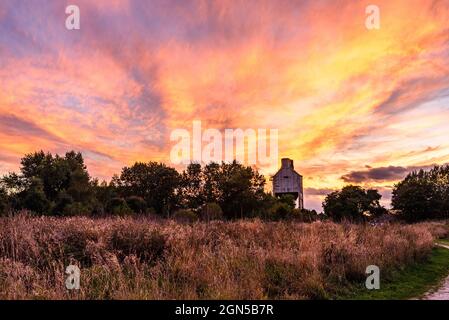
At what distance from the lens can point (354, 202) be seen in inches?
2753

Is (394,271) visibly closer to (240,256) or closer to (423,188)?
(240,256)

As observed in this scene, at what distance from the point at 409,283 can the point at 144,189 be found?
5879 centimetres

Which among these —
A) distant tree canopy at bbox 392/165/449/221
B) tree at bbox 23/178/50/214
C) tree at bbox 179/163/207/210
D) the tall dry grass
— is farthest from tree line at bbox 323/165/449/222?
the tall dry grass

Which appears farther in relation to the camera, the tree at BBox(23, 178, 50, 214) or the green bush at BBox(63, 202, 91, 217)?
the tree at BBox(23, 178, 50, 214)

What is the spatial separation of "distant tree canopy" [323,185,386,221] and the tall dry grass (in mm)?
57230

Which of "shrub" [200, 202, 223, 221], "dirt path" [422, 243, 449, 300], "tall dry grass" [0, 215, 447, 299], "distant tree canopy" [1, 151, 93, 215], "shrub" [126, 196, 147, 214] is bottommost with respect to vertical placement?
"dirt path" [422, 243, 449, 300]

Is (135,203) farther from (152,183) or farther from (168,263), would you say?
(152,183)

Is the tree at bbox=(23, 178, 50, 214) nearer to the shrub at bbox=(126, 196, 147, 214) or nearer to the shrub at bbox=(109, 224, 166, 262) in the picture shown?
the shrub at bbox=(126, 196, 147, 214)

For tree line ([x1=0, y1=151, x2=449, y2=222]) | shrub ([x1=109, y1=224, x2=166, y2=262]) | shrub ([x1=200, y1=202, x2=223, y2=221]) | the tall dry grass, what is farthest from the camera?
tree line ([x1=0, y1=151, x2=449, y2=222])

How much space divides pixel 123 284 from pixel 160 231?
438 centimetres

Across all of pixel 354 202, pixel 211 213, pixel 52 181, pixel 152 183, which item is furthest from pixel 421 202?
pixel 52 181

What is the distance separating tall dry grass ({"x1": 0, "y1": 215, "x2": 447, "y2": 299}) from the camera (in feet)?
25.0

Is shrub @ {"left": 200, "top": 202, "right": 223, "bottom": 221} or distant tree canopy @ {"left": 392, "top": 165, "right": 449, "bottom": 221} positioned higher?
distant tree canopy @ {"left": 392, "top": 165, "right": 449, "bottom": 221}

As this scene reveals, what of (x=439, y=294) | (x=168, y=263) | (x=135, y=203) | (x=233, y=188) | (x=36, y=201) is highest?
(x=233, y=188)
